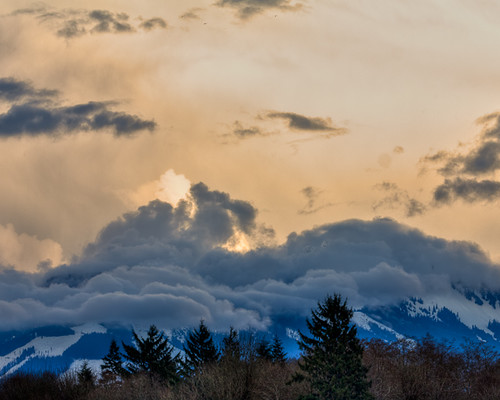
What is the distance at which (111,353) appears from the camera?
158125 millimetres

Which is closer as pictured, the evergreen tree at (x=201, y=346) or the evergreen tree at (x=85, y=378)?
the evergreen tree at (x=85, y=378)

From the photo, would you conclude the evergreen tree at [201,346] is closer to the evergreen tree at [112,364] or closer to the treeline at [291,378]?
the treeline at [291,378]

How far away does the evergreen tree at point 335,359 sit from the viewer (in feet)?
275

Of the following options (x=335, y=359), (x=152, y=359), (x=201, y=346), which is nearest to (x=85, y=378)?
(x=152, y=359)

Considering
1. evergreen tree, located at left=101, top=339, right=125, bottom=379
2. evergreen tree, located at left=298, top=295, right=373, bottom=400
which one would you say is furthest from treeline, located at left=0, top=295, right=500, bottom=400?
evergreen tree, located at left=101, top=339, right=125, bottom=379

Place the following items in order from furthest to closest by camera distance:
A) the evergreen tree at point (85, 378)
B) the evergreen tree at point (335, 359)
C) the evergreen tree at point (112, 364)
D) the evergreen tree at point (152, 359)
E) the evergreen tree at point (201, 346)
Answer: the evergreen tree at point (112, 364)
the evergreen tree at point (201, 346)
the evergreen tree at point (152, 359)
the evergreen tree at point (85, 378)
the evergreen tree at point (335, 359)

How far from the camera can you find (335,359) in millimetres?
84062

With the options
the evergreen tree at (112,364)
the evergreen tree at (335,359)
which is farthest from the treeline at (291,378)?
the evergreen tree at (112,364)

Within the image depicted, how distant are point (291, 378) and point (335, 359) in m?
9.46

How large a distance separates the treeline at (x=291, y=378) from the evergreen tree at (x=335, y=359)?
0.12 metres

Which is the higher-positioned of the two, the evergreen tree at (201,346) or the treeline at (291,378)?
the evergreen tree at (201,346)

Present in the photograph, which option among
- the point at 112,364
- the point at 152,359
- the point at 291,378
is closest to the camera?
the point at 291,378

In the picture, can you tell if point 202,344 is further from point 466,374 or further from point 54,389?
point 466,374

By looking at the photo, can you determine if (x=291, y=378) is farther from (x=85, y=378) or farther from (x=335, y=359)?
(x=85, y=378)
